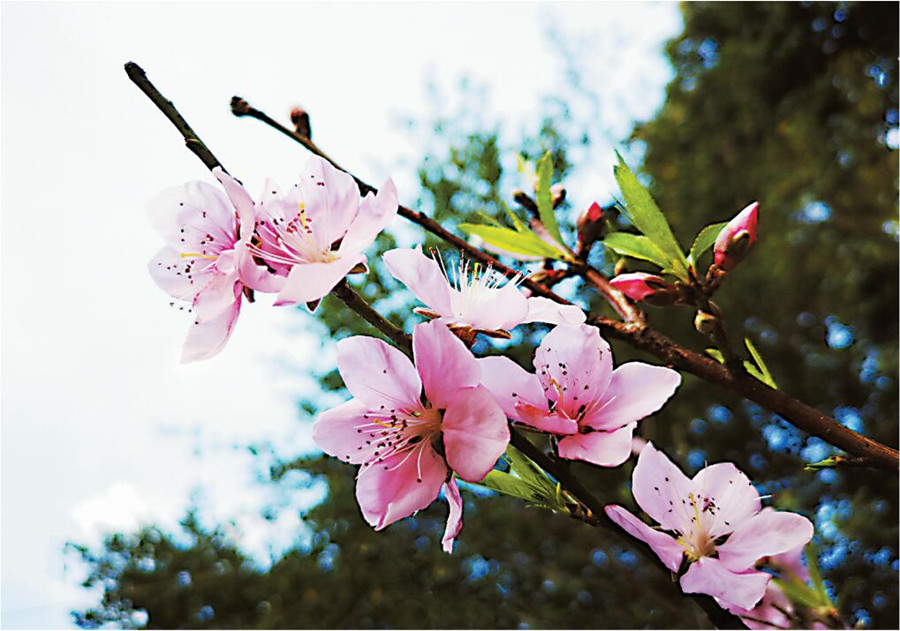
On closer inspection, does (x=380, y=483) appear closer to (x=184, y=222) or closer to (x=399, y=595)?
(x=184, y=222)

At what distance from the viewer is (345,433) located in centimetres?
22

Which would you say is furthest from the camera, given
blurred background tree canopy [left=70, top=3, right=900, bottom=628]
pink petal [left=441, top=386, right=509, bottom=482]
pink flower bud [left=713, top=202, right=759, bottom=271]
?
blurred background tree canopy [left=70, top=3, right=900, bottom=628]

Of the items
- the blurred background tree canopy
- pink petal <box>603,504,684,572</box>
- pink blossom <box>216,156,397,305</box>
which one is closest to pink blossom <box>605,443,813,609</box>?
pink petal <box>603,504,684,572</box>

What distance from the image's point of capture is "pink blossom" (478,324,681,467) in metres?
0.21

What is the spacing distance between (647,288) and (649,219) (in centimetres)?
3

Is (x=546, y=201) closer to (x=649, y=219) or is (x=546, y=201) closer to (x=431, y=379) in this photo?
(x=649, y=219)

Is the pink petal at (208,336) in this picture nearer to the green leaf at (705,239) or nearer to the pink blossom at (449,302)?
the pink blossom at (449,302)

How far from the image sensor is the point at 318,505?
1.07 meters

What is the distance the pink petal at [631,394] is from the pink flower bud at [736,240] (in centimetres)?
9

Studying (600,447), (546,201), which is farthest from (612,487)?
(600,447)

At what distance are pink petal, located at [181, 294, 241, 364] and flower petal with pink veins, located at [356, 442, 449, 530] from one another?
54mm

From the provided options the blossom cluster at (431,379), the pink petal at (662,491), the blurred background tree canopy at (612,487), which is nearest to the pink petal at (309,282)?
the blossom cluster at (431,379)

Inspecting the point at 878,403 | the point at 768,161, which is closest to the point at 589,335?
the point at 878,403

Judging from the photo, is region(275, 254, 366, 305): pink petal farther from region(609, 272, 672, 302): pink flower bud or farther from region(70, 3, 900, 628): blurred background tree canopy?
region(70, 3, 900, 628): blurred background tree canopy
